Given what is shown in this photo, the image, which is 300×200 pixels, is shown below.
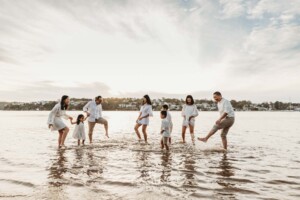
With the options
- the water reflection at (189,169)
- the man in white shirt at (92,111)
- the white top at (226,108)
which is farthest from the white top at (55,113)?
the white top at (226,108)

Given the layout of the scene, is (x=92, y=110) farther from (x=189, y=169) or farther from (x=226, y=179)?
(x=226, y=179)

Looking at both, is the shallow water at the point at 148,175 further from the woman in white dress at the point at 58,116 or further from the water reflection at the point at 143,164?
the woman in white dress at the point at 58,116

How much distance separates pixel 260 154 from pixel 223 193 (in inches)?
255

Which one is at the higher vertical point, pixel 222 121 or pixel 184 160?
pixel 222 121

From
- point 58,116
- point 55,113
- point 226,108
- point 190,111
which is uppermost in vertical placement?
point 226,108

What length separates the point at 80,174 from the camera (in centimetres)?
802

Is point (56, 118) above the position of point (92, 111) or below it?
below

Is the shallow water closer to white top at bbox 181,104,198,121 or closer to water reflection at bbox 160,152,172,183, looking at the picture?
water reflection at bbox 160,152,172,183

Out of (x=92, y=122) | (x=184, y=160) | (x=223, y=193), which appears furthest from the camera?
(x=92, y=122)

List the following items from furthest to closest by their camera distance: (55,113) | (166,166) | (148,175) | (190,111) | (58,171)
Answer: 1. (190,111)
2. (55,113)
3. (166,166)
4. (58,171)
5. (148,175)

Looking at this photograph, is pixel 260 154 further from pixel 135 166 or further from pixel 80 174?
pixel 80 174

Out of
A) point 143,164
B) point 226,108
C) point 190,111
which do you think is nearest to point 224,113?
point 226,108

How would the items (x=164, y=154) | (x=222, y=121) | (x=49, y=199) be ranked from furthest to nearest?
(x=222, y=121), (x=164, y=154), (x=49, y=199)

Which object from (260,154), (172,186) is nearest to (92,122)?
(260,154)
